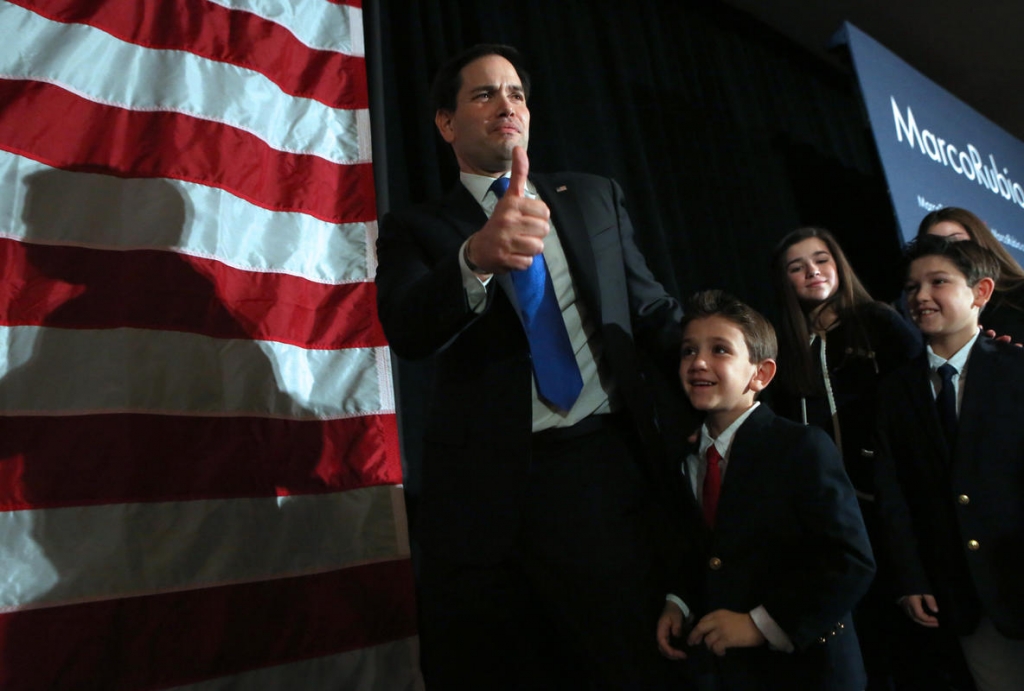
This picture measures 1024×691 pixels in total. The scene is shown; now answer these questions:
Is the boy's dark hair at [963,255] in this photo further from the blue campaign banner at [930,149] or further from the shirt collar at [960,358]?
the blue campaign banner at [930,149]

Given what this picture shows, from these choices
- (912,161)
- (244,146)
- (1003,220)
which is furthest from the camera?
(1003,220)

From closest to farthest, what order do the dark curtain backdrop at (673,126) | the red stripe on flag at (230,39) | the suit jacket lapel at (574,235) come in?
the suit jacket lapel at (574,235) < the red stripe on flag at (230,39) < the dark curtain backdrop at (673,126)

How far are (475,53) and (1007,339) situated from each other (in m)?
1.29

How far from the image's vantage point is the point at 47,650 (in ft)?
4.42

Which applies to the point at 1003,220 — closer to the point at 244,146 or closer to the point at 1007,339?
the point at 1007,339

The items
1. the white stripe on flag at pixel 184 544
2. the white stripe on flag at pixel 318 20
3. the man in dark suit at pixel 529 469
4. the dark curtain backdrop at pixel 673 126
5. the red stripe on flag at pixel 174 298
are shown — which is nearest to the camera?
the man in dark suit at pixel 529 469

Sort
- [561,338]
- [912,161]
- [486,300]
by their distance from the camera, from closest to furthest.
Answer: [486,300] < [561,338] < [912,161]

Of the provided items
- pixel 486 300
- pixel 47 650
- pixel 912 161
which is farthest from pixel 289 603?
pixel 912 161

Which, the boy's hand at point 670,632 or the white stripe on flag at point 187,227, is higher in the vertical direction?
the white stripe on flag at point 187,227

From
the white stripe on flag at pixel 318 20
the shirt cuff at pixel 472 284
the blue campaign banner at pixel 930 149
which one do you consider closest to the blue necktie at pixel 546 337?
the shirt cuff at pixel 472 284

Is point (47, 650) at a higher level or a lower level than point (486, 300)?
lower

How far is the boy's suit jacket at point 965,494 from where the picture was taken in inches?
54.8

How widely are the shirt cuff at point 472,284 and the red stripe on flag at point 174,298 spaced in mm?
934

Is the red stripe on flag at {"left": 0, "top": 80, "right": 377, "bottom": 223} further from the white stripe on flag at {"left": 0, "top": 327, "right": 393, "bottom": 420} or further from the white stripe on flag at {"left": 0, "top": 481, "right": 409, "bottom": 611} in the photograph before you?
the white stripe on flag at {"left": 0, "top": 481, "right": 409, "bottom": 611}
